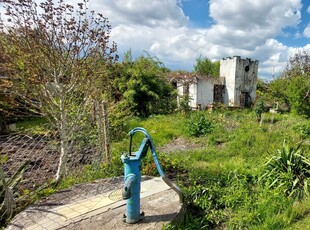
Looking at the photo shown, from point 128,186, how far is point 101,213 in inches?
29.6

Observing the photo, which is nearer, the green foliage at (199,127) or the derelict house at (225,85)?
the green foliage at (199,127)

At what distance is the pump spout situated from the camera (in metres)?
2.31

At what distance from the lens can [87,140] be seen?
5.45 m

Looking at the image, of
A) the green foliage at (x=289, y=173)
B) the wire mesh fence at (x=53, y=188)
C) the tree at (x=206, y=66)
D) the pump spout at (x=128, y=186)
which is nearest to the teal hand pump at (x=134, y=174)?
the pump spout at (x=128, y=186)

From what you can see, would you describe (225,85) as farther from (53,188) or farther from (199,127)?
(53,188)

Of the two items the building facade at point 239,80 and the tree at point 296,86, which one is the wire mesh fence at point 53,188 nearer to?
the tree at point 296,86

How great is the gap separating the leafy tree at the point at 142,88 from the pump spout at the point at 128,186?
9.94 metres

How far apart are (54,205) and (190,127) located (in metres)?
6.46

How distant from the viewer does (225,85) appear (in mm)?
17969

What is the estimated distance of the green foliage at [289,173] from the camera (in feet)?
11.4

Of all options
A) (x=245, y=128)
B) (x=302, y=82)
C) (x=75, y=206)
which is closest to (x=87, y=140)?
(x=75, y=206)

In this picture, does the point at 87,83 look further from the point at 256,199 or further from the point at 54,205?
the point at 256,199

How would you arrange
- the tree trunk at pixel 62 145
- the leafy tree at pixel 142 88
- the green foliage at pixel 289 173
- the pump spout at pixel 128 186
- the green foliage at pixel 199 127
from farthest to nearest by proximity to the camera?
1. the leafy tree at pixel 142 88
2. the green foliage at pixel 199 127
3. the tree trunk at pixel 62 145
4. the green foliage at pixel 289 173
5. the pump spout at pixel 128 186

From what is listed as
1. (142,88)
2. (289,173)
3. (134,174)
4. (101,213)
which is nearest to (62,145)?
(101,213)
